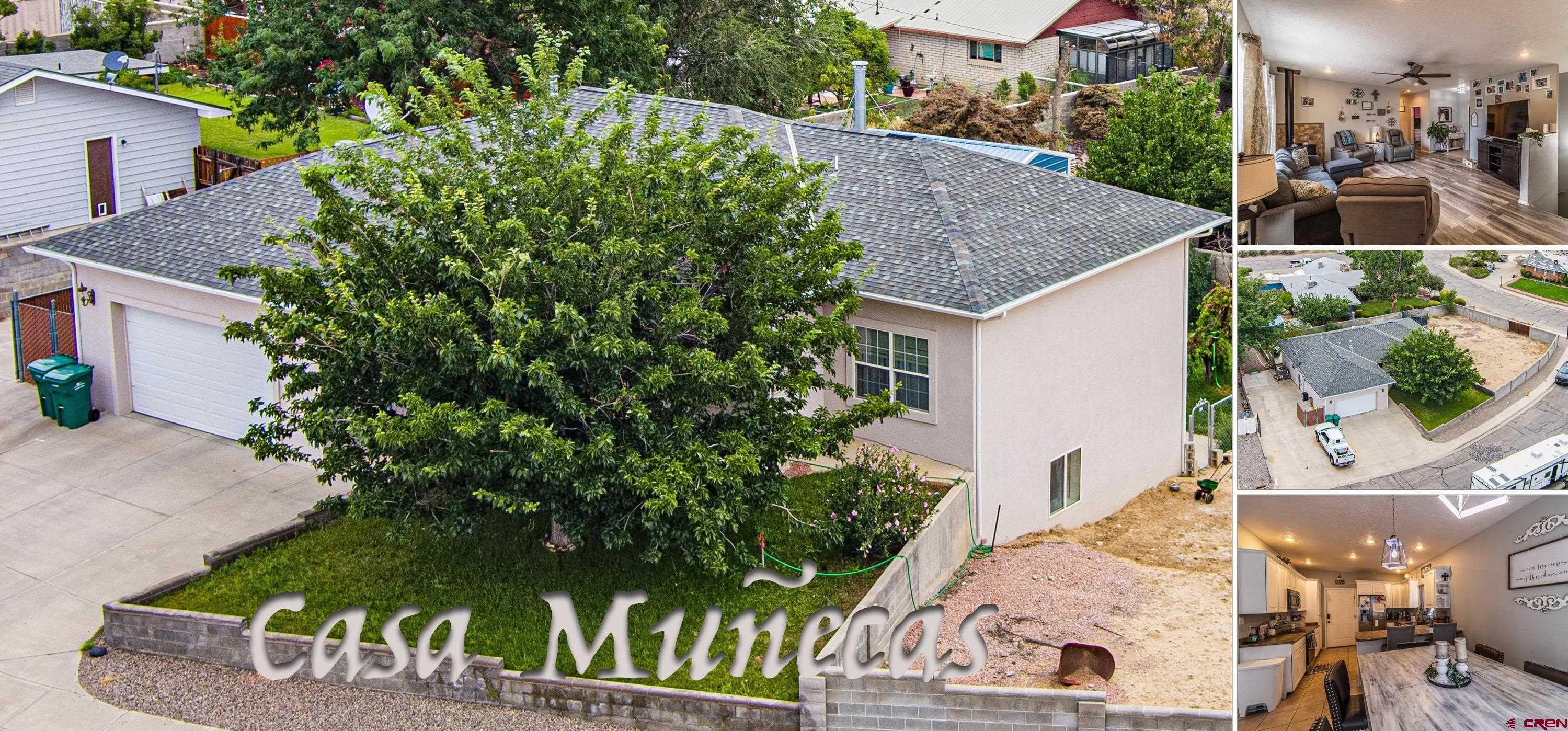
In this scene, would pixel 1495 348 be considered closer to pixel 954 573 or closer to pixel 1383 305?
pixel 1383 305

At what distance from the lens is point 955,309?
705 inches

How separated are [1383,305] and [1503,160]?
26.0 inches

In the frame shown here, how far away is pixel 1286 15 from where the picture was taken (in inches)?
215

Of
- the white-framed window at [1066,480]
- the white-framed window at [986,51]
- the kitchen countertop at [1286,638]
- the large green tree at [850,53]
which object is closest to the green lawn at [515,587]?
the white-framed window at [1066,480]

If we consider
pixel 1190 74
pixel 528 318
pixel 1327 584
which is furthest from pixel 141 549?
pixel 1190 74

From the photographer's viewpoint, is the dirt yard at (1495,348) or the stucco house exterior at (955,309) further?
the stucco house exterior at (955,309)

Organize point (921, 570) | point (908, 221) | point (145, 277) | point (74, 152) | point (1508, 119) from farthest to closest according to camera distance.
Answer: point (74, 152) → point (145, 277) → point (908, 221) → point (921, 570) → point (1508, 119)

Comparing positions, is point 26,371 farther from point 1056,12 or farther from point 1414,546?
point 1056,12

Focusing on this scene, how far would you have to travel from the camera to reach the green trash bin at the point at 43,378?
22250mm

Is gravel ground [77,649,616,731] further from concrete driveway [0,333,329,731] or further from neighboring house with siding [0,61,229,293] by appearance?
neighboring house with siding [0,61,229,293]

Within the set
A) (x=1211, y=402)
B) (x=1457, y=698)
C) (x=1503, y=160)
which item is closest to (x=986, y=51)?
(x=1211, y=402)

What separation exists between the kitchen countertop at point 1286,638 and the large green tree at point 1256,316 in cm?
148

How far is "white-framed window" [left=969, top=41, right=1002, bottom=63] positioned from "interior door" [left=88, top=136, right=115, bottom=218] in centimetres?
3319

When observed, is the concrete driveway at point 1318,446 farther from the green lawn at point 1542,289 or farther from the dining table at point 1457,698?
the dining table at point 1457,698
